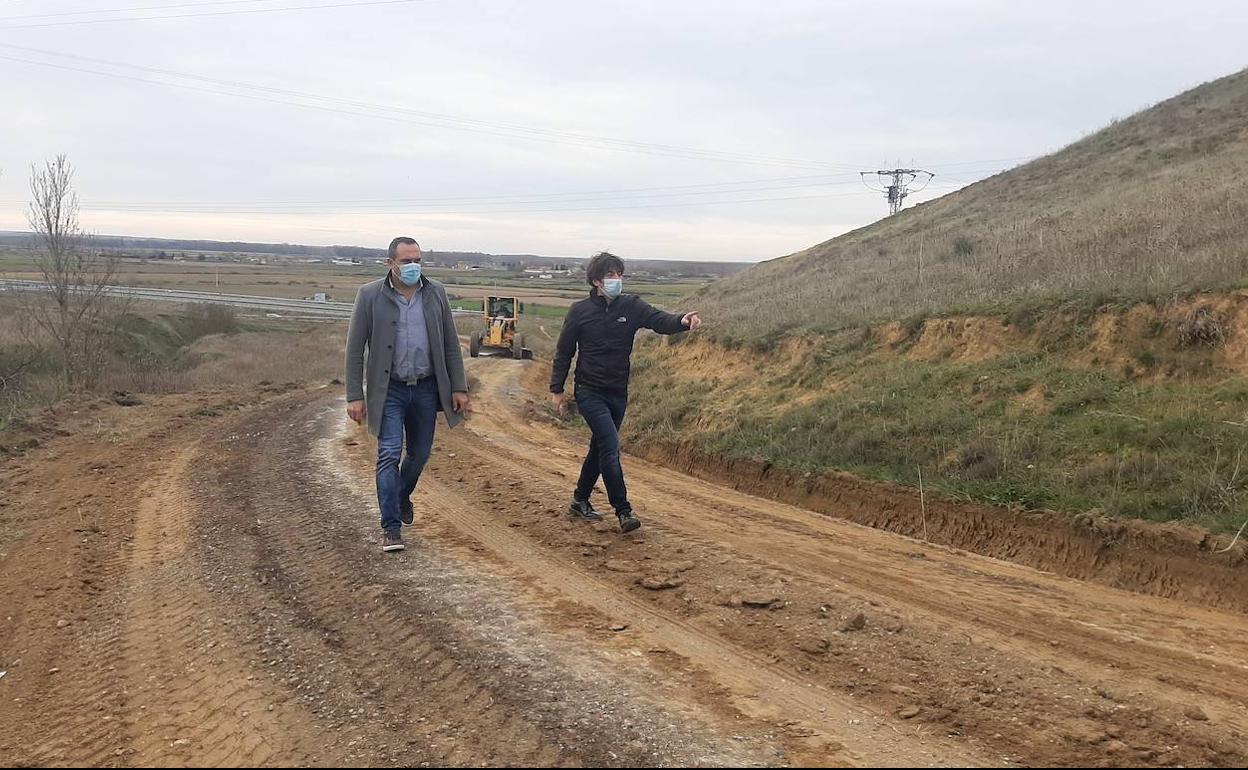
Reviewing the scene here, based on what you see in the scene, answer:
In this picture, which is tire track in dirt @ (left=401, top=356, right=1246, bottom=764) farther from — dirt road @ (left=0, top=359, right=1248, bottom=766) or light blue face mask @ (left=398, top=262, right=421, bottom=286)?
light blue face mask @ (left=398, top=262, right=421, bottom=286)

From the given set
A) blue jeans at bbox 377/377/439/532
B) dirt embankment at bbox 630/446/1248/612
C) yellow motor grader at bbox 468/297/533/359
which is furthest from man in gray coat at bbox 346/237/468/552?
yellow motor grader at bbox 468/297/533/359

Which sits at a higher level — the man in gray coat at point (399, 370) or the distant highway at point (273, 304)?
the man in gray coat at point (399, 370)

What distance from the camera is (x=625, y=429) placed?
44.0 ft

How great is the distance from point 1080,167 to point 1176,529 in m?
27.7

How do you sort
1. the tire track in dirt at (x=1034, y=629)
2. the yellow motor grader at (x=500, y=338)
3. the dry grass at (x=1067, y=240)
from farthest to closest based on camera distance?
the yellow motor grader at (x=500, y=338), the dry grass at (x=1067, y=240), the tire track in dirt at (x=1034, y=629)

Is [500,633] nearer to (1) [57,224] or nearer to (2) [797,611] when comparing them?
(2) [797,611]

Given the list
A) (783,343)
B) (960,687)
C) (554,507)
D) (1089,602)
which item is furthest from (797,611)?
(783,343)

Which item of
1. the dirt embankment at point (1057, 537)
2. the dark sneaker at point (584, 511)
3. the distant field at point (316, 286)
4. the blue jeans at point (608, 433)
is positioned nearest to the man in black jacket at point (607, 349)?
the blue jeans at point (608, 433)

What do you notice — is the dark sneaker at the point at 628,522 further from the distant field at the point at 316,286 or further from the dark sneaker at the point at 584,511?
the distant field at the point at 316,286

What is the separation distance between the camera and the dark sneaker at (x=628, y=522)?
265 inches

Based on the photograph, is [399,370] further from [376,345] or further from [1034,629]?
[1034,629]

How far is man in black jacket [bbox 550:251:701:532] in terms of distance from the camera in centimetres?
675

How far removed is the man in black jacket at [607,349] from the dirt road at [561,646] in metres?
0.58

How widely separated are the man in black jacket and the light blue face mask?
3.85ft
